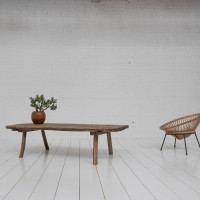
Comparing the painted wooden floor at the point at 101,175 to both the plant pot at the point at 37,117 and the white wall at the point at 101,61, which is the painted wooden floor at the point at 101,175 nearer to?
the plant pot at the point at 37,117

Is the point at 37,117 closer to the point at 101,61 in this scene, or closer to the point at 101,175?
the point at 101,175

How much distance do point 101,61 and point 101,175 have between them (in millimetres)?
4232

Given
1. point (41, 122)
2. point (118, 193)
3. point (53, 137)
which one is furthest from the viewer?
point (53, 137)

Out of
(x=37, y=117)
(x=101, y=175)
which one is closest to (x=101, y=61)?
(x=37, y=117)

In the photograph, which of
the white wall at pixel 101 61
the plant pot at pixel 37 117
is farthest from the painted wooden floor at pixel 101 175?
the white wall at pixel 101 61

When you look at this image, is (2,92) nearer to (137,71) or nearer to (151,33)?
(137,71)

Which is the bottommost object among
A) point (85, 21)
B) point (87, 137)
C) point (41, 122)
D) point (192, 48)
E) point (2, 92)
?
point (87, 137)

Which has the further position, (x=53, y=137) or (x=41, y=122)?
(x=53, y=137)

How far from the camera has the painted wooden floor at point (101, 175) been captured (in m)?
2.56

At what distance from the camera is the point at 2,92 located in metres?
7.02

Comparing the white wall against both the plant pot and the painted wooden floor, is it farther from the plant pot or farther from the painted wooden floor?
the plant pot

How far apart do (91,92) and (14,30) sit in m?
2.30

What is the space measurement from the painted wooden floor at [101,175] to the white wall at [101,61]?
2125 mm

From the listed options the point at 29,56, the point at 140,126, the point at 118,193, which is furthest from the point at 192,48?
the point at 118,193
